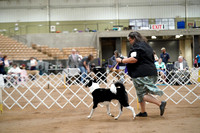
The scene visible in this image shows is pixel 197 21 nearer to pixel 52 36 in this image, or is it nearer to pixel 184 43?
pixel 184 43

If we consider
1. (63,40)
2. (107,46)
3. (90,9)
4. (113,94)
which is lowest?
(113,94)

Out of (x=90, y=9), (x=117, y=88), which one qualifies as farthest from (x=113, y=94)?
(x=90, y=9)

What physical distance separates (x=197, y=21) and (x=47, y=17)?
1051 centimetres

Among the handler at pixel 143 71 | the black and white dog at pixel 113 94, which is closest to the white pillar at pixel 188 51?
the handler at pixel 143 71

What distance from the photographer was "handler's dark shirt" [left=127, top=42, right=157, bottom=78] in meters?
3.22

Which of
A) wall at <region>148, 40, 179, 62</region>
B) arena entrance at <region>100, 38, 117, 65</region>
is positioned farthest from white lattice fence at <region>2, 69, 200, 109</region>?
wall at <region>148, 40, 179, 62</region>

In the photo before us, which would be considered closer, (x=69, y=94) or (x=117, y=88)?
(x=117, y=88)

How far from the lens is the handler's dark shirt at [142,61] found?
3.22 meters

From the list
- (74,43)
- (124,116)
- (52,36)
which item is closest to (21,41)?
(52,36)

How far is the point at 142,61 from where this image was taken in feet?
10.6

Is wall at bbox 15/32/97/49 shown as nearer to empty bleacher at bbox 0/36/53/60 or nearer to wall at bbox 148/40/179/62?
empty bleacher at bbox 0/36/53/60

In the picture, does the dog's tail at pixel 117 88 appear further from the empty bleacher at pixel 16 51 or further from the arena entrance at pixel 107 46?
the arena entrance at pixel 107 46

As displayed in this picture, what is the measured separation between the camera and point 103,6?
19094mm

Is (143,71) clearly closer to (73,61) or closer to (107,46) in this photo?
(73,61)
